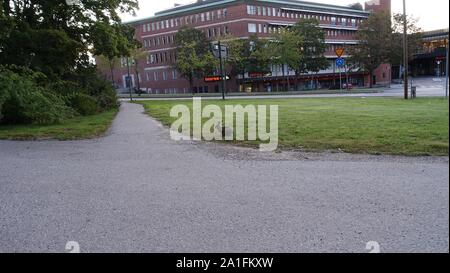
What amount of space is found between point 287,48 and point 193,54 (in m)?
17.3

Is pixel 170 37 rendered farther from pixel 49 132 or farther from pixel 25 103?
pixel 49 132

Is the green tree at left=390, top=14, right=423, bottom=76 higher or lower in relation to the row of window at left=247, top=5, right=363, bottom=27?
lower

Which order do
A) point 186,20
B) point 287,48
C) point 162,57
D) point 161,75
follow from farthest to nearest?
point 161,75
point 162,57
point 186,20
point 287,48

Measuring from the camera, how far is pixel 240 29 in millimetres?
75000

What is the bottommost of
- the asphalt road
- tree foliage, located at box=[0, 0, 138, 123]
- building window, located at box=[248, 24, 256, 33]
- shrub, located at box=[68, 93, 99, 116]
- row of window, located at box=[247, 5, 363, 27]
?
the asphalt road

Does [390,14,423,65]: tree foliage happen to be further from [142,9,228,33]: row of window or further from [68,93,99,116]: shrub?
[68,93,99,116]: shrub

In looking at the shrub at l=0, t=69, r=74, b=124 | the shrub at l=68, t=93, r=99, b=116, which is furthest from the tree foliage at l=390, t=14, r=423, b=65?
the shrub at l=0, t=69, r=74, b=124

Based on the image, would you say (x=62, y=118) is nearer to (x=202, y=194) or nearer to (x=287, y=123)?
(x=287, y=123)

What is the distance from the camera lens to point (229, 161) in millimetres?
8609

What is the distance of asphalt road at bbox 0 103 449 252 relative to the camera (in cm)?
425

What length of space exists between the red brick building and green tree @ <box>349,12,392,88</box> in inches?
361

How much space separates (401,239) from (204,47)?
234 ft

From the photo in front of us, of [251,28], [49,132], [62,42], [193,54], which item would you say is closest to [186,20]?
[251,28]
